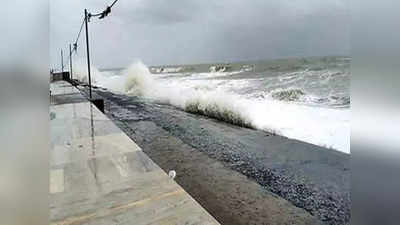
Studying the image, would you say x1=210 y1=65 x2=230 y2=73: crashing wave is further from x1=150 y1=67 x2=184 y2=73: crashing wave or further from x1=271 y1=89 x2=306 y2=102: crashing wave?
x1=271 y1=89 x2=306 y2=102: crashing wave

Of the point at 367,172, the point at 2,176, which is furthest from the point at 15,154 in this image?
the point at 367,172

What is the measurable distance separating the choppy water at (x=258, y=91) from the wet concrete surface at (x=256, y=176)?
1.03 meters

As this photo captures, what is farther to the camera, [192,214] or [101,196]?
[101,196]

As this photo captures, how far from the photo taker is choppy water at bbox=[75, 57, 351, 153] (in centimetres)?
646

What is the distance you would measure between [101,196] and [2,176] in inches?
46.9

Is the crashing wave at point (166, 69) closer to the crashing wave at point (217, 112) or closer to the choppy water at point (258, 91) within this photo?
the choppy water at point (258, 91)

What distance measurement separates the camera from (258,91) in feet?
30.8

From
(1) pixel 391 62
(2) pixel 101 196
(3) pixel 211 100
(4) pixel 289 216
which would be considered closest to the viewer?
(1) pixel 391 62

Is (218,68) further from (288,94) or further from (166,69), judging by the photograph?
(288,94)

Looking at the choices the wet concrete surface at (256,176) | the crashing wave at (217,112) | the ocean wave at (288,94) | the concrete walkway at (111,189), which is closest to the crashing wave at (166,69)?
the crashing wave at (217,112)

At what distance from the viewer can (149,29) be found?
9219 mm

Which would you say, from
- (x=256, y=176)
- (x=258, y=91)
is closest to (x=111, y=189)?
(x=256, y=176)

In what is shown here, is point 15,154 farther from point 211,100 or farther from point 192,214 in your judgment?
point 211,100

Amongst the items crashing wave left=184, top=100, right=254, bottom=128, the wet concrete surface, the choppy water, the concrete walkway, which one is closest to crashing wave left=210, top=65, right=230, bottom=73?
the choppy water
